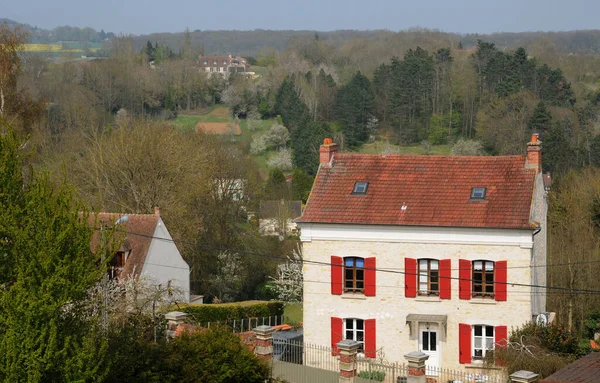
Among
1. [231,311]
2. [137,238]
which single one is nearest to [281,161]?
[137,238]

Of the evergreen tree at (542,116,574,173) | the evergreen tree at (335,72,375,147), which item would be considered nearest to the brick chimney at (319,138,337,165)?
the evergreen tree at (542,116,574,173)

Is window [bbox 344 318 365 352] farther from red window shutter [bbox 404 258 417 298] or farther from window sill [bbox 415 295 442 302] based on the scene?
window sill [bbox 415 295 442 302]

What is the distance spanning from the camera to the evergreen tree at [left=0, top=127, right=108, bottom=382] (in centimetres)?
1496

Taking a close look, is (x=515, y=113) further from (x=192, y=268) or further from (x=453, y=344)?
(x=453, y=344)

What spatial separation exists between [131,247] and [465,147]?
71748 millimetres

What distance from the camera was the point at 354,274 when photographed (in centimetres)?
3039

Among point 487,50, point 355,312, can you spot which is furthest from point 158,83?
point 355,312

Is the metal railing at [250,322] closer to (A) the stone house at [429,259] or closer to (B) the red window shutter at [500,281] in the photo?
(A) the stone house at [429,259]

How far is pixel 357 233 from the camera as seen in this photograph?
30141 mm

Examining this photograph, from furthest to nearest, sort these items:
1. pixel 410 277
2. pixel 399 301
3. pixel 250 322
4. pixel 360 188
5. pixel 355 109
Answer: pixel 355 109 < pixel 250 322 < pixel 360 188 < pixel 399 301 < pixel 410 277

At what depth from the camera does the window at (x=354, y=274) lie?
30.3 m

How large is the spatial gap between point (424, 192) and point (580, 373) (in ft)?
37.8

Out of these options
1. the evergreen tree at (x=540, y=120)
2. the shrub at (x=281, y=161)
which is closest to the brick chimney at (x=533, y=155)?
the evergreen tree at (x=540, y=120)

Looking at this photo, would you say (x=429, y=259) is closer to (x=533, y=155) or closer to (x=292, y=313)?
(x=533, y=155)
